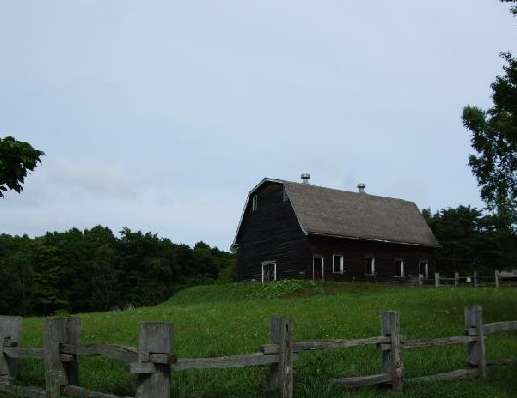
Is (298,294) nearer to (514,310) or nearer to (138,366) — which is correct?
(514,310)

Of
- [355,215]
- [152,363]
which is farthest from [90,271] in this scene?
[152,363]

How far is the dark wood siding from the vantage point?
4403cm

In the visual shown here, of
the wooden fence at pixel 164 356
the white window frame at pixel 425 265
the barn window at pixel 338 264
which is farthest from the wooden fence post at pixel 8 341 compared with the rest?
the white window frame at pixel 425 265

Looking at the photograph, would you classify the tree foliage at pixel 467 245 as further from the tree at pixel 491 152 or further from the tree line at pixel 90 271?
the tree at pixel 491 152

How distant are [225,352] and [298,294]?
2445 centimetres

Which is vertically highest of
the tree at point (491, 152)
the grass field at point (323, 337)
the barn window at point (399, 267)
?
the tree at point (491, 152)

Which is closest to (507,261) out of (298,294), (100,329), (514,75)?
(298,294)

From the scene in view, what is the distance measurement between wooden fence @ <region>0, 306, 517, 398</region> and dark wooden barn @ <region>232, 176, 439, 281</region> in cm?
3107

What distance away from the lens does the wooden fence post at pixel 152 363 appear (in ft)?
24.6

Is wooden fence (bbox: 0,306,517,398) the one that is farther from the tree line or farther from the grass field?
the tree line

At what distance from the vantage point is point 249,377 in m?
11.0

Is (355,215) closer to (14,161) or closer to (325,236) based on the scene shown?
(325,236)

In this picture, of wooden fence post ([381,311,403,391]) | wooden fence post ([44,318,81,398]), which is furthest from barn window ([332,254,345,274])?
wooden fence post ([44,318,81,398])

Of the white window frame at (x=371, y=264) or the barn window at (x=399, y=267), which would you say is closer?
the white window frame at (x=371, y=264)
